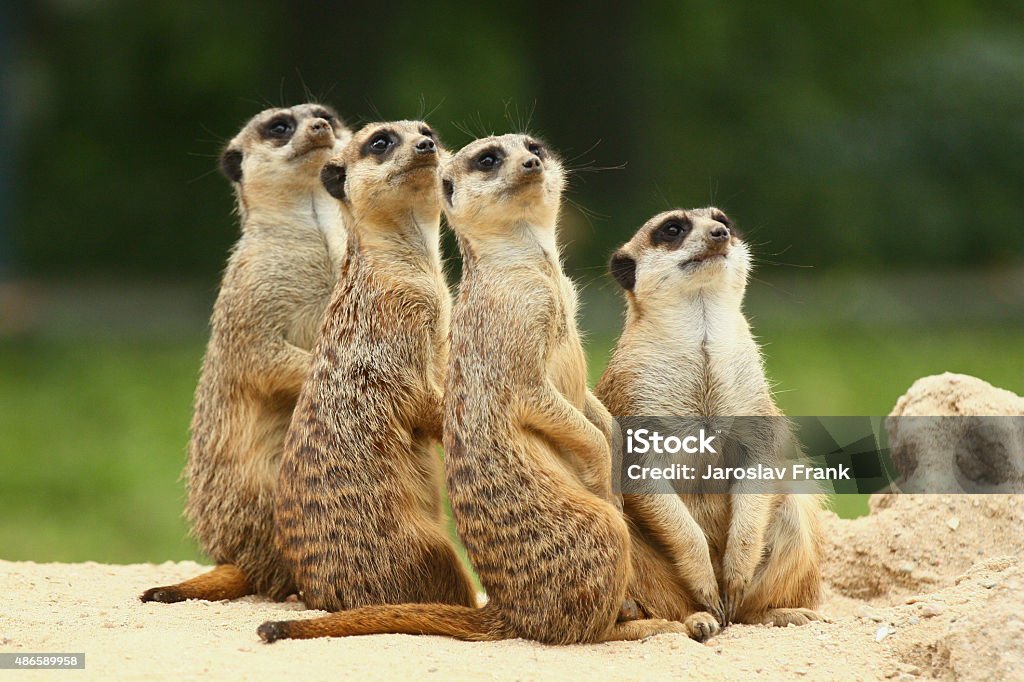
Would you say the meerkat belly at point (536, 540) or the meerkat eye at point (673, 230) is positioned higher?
the meerkat eye at point (673, 230)

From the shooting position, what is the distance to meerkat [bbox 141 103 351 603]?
188 inches

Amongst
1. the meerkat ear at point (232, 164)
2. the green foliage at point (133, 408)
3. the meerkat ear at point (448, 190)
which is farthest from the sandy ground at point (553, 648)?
the green foliage at point (133, 408)

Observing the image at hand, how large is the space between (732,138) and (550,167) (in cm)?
1033

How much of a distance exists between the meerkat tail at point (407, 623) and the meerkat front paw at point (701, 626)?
53 cm

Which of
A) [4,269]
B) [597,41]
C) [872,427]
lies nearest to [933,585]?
[872,427]

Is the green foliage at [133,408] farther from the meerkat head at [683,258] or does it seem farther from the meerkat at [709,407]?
the meerkat head at [683,258]

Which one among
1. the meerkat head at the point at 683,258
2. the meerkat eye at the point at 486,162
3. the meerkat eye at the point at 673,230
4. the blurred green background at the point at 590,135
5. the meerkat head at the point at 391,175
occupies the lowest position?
the meerkat head at the point at 683,258

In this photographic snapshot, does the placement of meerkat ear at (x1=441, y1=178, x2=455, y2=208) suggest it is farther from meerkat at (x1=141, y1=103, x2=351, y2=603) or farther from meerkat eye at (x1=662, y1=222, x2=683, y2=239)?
meerkat at (x1=141, y1=103, x2=351, y2=603)

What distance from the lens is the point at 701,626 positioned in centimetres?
395

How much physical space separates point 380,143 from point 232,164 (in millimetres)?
1069

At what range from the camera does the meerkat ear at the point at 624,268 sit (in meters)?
4.40

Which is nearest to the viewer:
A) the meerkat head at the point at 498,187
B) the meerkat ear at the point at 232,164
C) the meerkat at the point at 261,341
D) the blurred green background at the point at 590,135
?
the meerkat head at the point at 498,187

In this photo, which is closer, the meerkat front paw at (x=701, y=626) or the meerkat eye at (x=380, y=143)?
the meerkat front paw at (x=701, y=626)

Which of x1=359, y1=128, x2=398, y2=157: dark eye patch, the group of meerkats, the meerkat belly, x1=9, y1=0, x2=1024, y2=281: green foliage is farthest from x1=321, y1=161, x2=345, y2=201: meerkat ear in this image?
x1=9, y1=0, x2=1024, y2=281: green foliage
